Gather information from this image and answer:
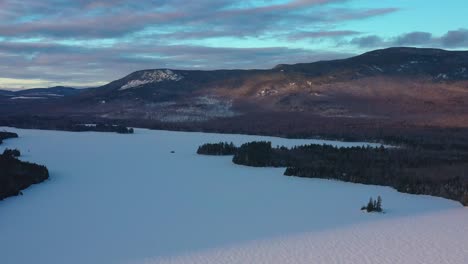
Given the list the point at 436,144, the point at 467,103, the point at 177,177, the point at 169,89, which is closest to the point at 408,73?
the point at 467,103

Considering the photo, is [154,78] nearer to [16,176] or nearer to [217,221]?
[16,176]

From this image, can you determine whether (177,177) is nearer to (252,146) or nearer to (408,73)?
(252,146)

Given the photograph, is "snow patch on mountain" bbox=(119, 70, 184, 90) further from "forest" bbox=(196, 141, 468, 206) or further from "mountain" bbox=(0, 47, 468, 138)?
"forest" bbox=(196, 141, 468, 206)

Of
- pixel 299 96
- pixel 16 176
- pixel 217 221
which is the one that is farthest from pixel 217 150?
pixel 299 96

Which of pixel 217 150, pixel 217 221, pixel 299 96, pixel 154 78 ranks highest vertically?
pixel 154 78

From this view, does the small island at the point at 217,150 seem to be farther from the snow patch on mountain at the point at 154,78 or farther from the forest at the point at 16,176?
the snow patch on mountain at the point at 154,78

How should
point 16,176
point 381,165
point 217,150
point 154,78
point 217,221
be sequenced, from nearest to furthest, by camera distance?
1. point 217,221
2. point 16,176
3. point 381,165
4. point 217,150
5. point 154,78

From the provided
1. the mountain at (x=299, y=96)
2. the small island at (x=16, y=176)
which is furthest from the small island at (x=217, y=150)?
the mountain at (x=299, y=96)

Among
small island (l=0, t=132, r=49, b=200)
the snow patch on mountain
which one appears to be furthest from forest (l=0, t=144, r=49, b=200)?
the snow patch on mountain
